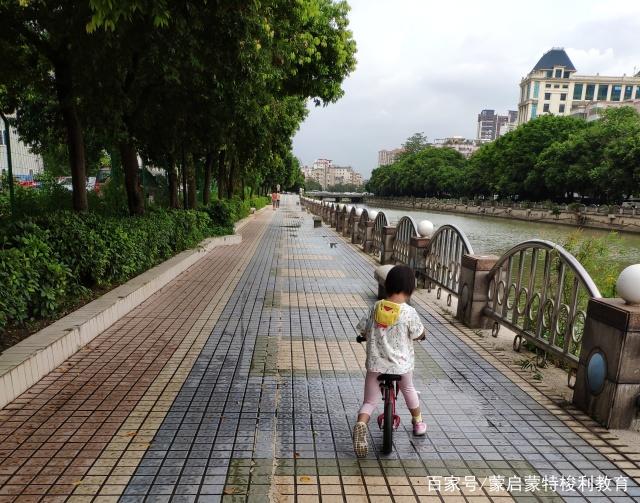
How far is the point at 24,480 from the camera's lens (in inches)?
108

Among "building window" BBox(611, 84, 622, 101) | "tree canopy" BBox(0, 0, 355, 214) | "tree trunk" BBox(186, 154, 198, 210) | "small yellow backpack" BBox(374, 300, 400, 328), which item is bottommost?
"small yellow backpack" BBox(374, 300, 400, 328)

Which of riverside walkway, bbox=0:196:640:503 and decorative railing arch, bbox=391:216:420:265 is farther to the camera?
decorative railing arch, bbox=391:216:420:265

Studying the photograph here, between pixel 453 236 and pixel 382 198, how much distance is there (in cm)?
11189

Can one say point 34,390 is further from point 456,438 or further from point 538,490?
Answer: point 538,490

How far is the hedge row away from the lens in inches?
169

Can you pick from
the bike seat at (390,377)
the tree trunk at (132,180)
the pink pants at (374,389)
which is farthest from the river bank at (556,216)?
the bike seat at (390,377)

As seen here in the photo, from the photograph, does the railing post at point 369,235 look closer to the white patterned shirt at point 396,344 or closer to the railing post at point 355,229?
the railing post at point 355,229

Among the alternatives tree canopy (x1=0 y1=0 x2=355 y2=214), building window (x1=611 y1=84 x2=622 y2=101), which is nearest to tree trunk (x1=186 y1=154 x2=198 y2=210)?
tree canopy (x1=0 y1=0 x2=355 y2=214)

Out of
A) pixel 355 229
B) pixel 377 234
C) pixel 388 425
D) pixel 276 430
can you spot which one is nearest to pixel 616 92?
pixel 355 229

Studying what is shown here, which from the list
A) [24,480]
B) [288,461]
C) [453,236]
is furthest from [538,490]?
[453,236]

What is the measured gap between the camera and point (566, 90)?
347 ft

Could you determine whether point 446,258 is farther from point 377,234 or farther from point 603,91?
point 603,91

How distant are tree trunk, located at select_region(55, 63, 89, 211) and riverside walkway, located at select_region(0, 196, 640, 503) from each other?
123 inches

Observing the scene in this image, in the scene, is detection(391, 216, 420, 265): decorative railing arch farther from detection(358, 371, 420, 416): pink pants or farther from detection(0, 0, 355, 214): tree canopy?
detection(358, 371, 420, 416): pink pants
